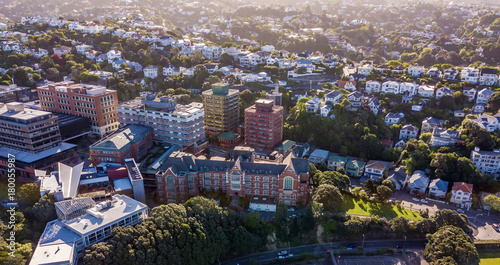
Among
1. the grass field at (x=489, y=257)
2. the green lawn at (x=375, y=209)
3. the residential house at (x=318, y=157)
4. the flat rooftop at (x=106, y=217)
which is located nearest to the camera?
the flat rooftop at (x=106, y=217)

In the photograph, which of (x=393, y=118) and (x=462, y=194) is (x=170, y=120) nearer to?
(x=393, y=118)

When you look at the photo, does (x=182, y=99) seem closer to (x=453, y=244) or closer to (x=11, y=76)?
(x=11, y=76)

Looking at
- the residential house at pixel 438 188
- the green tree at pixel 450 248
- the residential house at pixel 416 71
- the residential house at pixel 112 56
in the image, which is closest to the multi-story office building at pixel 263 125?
the residential house at pixel 438 188

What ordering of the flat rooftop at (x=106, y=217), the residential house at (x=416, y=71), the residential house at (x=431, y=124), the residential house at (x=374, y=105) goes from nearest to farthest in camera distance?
the flat rooftop at (x=106, y=217)
the residential house at (x=431, y=124)
the residential house at (x=374, y=105)
the residential house at (x=416, y=71)

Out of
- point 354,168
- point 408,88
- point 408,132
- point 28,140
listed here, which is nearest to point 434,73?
point 408,88

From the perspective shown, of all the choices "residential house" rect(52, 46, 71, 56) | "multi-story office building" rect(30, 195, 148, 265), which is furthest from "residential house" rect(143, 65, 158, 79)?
"multi-story office building" rect(30, 195, 148, 265)

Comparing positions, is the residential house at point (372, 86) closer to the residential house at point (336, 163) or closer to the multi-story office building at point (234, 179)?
the residential house at point (336, 163)

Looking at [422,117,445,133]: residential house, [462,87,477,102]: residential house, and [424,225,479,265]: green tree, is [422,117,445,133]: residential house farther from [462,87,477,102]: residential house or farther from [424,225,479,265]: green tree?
[424,225,479,265]: green tree
